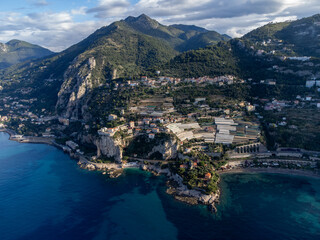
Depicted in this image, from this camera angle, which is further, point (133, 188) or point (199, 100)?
point (199, 100)

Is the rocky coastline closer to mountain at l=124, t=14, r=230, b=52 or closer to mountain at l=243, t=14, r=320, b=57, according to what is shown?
mountain at l=243, t=14, r=320, b=57

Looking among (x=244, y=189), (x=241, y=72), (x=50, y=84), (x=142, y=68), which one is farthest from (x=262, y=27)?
(x=50, y=84)

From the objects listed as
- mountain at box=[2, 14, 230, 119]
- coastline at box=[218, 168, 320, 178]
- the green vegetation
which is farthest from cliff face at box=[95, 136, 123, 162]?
mountain at box=[2, 14, 230, 119]

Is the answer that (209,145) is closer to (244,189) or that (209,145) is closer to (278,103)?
(244,189)

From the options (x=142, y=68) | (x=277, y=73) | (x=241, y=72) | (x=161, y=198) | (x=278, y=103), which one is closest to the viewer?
(x=161, y=198)

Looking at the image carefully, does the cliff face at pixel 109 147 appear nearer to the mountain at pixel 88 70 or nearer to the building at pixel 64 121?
the mountain at pixel 88 70

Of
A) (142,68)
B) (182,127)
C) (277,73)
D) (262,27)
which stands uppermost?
(262,27)
